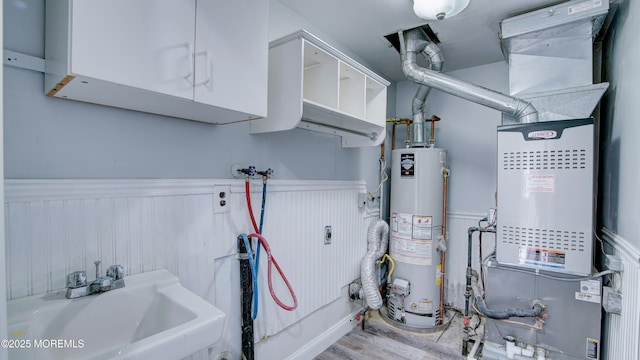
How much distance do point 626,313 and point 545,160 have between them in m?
0.78

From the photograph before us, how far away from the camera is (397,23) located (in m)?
2.07

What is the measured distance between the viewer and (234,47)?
121 centimetres

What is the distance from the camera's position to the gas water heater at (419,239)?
2543mm

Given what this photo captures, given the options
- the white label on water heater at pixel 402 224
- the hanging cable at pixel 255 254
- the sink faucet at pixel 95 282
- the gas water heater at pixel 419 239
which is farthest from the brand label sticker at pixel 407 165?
the sink faucet at pixel 95 282

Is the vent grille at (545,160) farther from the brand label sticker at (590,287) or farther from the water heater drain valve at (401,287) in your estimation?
the water heater drain valve at (401,287)

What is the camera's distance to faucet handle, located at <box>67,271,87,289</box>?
1020 mm

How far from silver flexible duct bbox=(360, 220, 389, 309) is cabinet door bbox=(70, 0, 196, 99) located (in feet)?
6.74

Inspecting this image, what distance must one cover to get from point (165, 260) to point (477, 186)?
2.70m

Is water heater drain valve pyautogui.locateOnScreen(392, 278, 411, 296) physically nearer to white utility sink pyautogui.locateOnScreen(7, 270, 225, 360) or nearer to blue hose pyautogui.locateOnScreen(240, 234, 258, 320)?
blue hose pyautogui.locateOnScreen(240, 234, 258, 320)

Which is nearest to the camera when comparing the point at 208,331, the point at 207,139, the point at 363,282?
the point at 208,331

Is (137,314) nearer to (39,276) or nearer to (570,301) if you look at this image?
(39,276)

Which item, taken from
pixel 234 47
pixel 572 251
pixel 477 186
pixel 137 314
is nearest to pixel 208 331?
pixel 137 314

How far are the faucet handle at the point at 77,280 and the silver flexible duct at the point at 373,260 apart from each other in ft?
6.53

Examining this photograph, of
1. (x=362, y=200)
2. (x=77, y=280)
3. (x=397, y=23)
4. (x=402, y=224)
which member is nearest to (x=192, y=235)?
(x=77, y=280)
